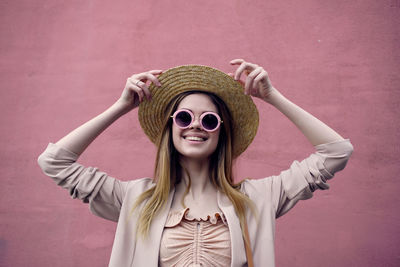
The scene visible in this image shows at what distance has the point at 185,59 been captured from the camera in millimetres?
3014

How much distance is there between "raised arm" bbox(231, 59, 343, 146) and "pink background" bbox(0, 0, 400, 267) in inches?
40.7

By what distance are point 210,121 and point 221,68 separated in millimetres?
1299

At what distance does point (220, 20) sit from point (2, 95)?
6.43 ft

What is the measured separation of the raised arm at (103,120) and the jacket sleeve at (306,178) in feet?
2.53

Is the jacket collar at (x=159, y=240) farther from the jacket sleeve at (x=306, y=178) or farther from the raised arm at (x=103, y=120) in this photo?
the raised arm at (x=103, y=120)

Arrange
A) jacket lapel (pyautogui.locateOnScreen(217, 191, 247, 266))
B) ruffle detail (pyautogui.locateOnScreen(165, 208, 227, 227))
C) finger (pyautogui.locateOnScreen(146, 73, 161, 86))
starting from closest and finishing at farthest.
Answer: jacket lapel (pyautogui.locateOnScreen(217, 191, 247, 266)) → ruffle detail (pyautogui.locateOnScreen(165, 208, 227, 227)) → finger (pyautogui.locateOnScreen(146, 73, 161, 86))

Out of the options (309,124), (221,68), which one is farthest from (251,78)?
(221,68)

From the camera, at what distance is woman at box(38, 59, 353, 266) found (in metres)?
1.65

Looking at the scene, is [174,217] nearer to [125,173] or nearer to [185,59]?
[125,173]

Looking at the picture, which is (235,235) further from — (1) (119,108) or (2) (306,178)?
(1) (119,108)

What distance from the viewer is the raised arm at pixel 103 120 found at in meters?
1.75

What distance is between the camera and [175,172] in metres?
1.96

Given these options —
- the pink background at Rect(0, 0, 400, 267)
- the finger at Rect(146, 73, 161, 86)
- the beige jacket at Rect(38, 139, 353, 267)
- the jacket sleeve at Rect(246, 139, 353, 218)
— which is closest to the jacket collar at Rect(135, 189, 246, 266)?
the beige jacket at Rect(38, 139, 353, 267)

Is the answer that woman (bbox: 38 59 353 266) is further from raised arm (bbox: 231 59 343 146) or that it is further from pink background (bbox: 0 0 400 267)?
pink background (bbox: 0 0 400 267)
